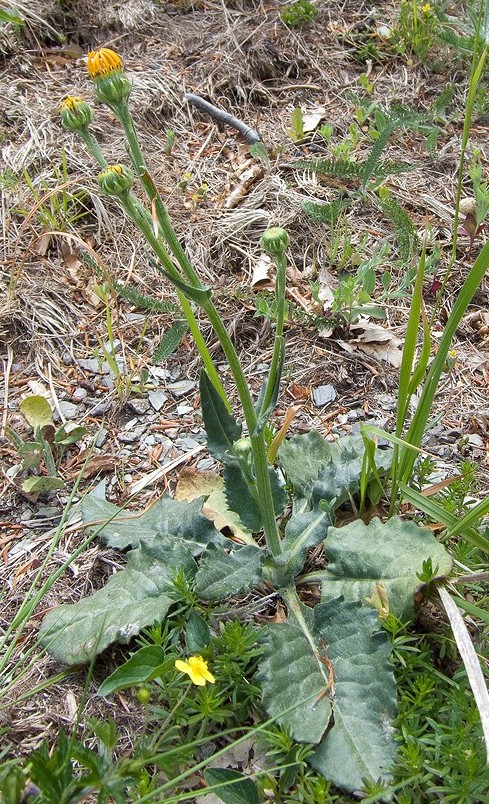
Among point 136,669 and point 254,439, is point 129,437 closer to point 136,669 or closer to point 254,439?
point 254,439

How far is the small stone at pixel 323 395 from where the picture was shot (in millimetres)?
2480

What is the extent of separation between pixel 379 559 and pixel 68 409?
1276mm

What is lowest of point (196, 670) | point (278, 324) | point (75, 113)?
point (196, 670)

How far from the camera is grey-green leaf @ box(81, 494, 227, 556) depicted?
1980 millimetres

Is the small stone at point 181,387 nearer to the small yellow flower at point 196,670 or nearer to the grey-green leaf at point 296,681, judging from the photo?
the grey-green leaf at point 296,681

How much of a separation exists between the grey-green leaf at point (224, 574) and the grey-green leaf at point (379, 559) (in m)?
0.20

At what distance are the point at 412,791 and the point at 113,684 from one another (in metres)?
0.68

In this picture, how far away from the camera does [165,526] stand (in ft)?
6.62

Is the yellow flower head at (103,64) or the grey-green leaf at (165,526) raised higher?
the yellow flower head at (103,64)

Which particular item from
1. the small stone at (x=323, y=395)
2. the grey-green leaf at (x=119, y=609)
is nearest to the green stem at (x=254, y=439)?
the grey-green leaf at (x=119, y=609)

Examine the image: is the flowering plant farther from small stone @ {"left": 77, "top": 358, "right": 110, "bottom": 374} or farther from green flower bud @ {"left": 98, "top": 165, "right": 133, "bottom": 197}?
small stone @ {"left": 77, "top": 358, "right": 110, "bottom": 374}

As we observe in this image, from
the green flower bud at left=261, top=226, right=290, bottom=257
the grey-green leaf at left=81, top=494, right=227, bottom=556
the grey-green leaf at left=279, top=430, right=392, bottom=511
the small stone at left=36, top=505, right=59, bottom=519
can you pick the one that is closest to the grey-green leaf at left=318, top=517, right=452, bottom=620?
the grey-green leaf at left=279, top=430, right=392, bottom=511

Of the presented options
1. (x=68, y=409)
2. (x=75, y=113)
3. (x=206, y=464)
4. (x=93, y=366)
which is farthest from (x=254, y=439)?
(x=93, y=366)

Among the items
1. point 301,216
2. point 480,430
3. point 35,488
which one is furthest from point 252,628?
point 301,216
